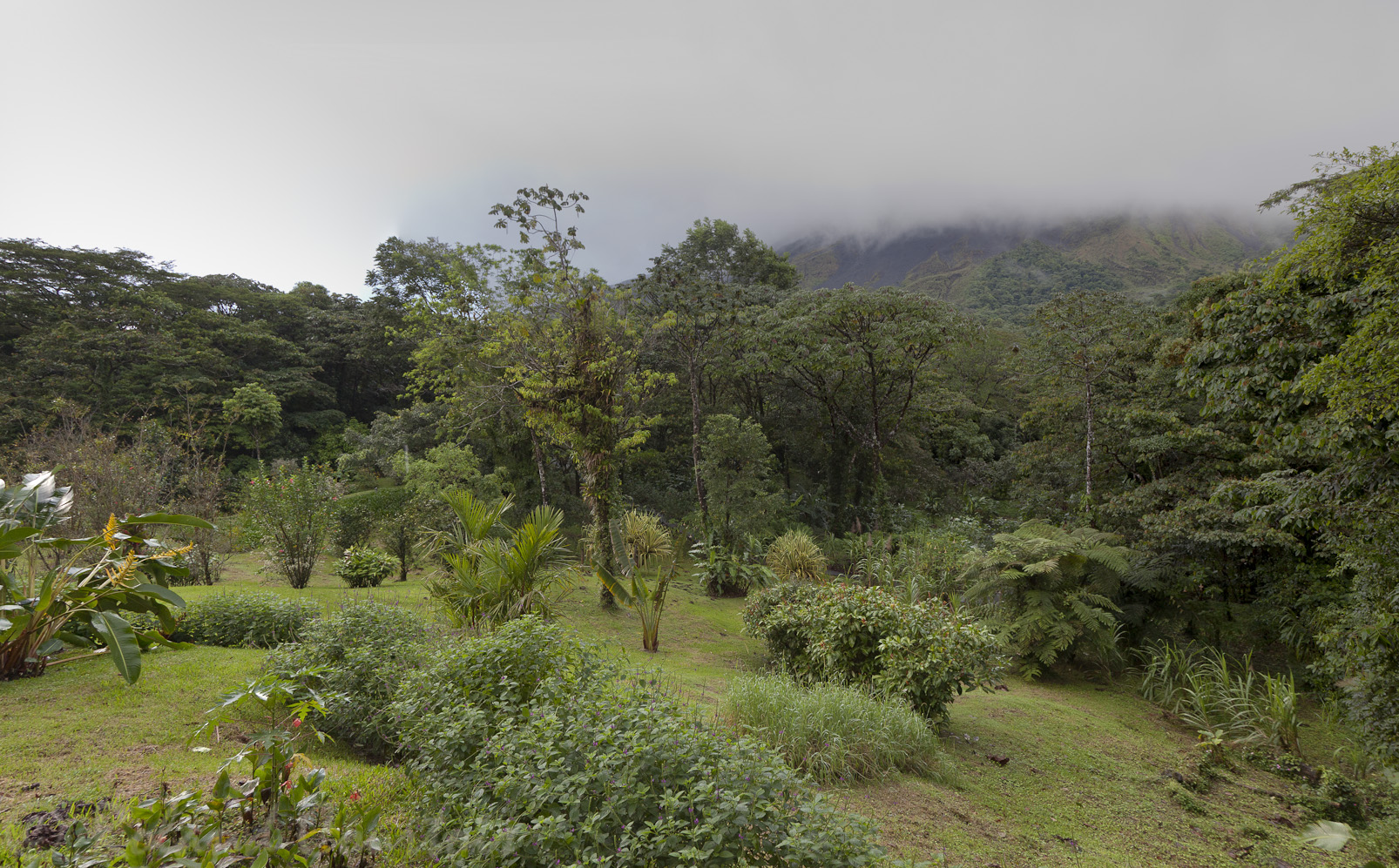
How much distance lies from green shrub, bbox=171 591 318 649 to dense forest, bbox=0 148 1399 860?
14.4 feet

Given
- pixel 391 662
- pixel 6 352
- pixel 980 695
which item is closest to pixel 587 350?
pixel 391 662

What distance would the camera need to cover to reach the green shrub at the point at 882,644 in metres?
4.89

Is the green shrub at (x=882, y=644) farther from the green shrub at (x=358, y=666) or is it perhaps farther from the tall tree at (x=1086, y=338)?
the tall tree at (x=1086, y=338)

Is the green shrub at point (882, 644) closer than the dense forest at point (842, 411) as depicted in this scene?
Yes

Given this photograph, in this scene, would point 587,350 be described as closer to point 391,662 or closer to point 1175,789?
point 391,662

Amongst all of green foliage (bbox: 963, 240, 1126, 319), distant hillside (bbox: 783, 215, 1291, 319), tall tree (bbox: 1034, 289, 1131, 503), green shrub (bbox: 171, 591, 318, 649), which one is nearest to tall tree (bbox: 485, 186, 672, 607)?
green shrub (bbox: 171, 591, 318, 649)

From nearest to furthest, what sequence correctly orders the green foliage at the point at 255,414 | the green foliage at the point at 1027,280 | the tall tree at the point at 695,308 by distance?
the tall tree at the point at 695,308 → the green foliage at the point at 255,414 → the green foliage at the point at 1027,280

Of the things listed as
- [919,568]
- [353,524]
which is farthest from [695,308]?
[353,524]

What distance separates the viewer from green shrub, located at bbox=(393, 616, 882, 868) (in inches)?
84.2

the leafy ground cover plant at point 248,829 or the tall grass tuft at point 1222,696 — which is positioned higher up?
the leafy ground cover plant at point 248,829

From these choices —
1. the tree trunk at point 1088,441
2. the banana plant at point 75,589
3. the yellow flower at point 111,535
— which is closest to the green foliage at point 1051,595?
the tree trunk at point 1088,441

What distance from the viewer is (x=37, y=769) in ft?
9.69

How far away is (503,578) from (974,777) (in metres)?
4.92

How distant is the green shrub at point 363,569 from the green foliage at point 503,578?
2770mm
